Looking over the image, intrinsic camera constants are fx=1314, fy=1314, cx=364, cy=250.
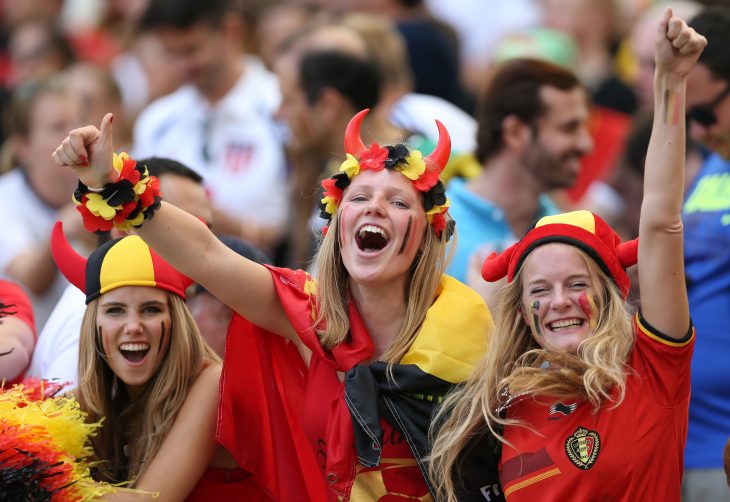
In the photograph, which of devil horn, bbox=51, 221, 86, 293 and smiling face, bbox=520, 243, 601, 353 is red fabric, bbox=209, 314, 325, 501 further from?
smiling face, bbox=520, 243, 601, 353

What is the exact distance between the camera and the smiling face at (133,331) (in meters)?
4.45

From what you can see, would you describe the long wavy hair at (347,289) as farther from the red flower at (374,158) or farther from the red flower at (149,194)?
the red flower at (149,194)

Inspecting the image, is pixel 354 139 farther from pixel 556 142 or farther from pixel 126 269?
pixel 556 142

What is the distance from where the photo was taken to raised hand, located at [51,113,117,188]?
3859 mm

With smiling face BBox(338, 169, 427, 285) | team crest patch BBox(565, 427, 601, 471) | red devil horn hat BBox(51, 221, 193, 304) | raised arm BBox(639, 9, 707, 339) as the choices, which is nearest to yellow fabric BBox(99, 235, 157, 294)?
red devil horn hat BBox(51, 221, 193, 304)

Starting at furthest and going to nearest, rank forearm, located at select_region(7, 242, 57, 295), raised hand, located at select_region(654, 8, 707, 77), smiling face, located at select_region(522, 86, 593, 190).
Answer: forearm, located at select_region(7, 242, 57, 295) → smiling face, located at select_region(522, 86, 593, 190) → raised hand, located at select_region(654, 8, 707, 77)

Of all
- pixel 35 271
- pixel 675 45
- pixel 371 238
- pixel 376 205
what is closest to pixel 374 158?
pixel 376 205

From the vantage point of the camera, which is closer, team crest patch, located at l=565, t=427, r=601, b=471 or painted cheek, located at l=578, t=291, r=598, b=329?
team crest patch, located at l=565, t=427, r=601, b=471

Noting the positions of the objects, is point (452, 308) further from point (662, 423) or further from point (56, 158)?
point (56, 158)

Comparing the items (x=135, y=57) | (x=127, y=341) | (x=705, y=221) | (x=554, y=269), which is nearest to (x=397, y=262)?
(x=554, y=269)

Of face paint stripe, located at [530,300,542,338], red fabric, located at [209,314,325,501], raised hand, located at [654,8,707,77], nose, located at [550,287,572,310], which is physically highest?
raised hand, located at [654,8,707,77]

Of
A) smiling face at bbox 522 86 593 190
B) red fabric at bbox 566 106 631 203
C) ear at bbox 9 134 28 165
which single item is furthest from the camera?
red fabric at bbox 566 106 631 203

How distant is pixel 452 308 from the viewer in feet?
14.0

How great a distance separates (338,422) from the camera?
423 centimetres
